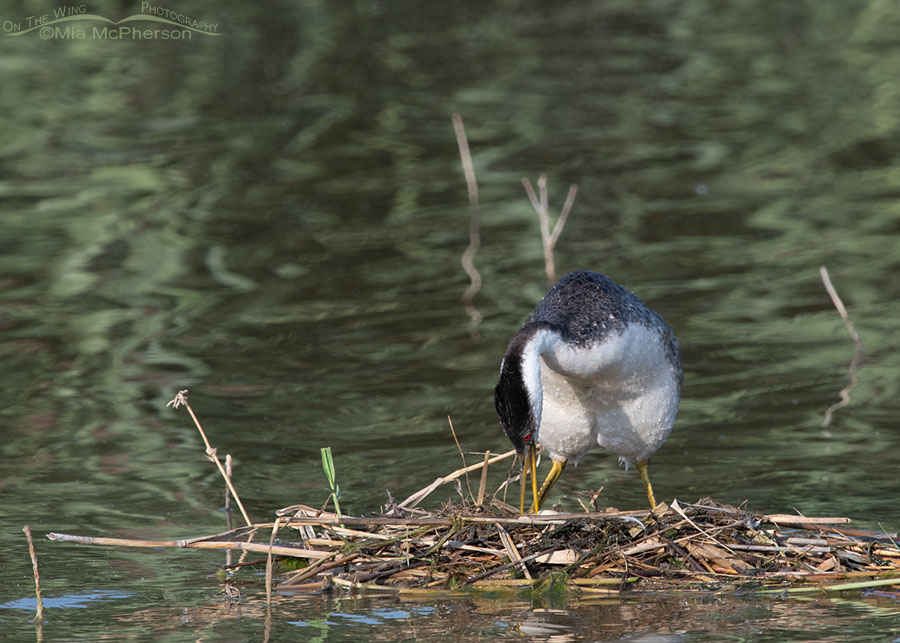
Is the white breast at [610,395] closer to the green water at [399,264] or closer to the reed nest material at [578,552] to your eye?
the reed nest material at [578,552]

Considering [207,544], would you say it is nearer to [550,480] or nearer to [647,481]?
[550,480]

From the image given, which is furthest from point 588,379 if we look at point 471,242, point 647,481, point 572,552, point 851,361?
point 471,242

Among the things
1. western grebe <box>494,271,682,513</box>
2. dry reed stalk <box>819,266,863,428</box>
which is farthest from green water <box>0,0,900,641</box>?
western grebe <box>494,271,682,513</box>

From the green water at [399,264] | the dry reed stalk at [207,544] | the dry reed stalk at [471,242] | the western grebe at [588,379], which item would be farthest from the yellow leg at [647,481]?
the dry reed stalk at [471,242]

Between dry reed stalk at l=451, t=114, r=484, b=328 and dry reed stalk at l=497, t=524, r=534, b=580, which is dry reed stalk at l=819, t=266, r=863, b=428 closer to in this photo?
dry reed stalk at l=451, t=114, r=484, b=328

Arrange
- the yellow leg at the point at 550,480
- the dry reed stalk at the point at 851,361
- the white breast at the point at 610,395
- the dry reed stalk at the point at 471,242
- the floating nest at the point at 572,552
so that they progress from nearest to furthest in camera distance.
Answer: the floating nest at the point at 572,552 → the white breast at the point at 610,395 → the yellow leg at the point at 550,480 → the dry reed stalk at the point at 851,361 → the dry reed stalk at the point at 471,242

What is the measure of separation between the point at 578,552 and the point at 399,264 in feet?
27.3

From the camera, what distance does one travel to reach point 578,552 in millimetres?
7930

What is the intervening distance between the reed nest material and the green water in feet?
0.78

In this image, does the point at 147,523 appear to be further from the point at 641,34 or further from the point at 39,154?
the point at 641,34

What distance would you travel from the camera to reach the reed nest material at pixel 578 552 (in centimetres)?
→ 780

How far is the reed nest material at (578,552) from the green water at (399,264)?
237mm

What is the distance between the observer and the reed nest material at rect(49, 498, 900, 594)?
7.80 meters

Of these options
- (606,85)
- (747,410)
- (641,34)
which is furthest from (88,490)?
(641,34)
